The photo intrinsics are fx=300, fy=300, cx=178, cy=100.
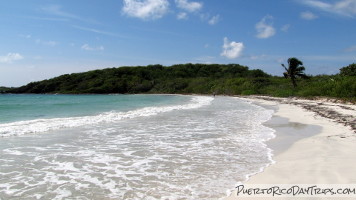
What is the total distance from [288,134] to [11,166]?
8126mm

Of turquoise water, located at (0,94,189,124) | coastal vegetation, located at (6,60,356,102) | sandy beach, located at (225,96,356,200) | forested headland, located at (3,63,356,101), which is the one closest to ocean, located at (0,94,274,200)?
sandy beach, located at (225,96,356,200)

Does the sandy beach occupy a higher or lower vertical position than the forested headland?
lower

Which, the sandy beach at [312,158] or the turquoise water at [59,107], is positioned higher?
the turquoise water at [59,107]

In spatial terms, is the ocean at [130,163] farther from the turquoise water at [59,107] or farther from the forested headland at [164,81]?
the forested headland at [164,81]

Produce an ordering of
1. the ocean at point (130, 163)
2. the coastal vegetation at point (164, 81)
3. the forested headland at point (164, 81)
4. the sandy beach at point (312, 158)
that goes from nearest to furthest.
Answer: the ocean at point (130, 163) → the sandy beach at point (312, 158) → the coastal vegetation at point (164, 81) → the forested headland at point (164, 81)

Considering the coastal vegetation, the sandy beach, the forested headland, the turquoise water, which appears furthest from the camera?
the forested headland

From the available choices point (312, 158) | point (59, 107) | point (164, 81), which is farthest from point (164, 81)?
point (312, 158)

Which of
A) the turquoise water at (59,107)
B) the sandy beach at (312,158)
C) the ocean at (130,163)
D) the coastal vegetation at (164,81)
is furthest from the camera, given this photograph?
the coastal vegetation at (164,81)

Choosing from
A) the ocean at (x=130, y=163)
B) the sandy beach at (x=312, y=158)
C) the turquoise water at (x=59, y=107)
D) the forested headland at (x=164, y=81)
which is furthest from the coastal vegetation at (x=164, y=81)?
the ocean at (x=130, y=163)

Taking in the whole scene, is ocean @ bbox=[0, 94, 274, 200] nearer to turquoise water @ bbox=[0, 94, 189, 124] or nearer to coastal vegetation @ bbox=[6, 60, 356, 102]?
turquoise water @ bbox=[0, 94, 189, 124]

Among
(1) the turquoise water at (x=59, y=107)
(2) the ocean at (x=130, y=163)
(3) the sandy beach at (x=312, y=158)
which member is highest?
(1) the turquoise water at (x=59, y=107)

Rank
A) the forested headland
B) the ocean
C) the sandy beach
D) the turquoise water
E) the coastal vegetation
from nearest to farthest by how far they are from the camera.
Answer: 1. the ocean
2. the sandy beach
3. the turquoise water
4. the coastal vegetation
5. the forested headland

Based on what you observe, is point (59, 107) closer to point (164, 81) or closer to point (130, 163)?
point (130, 163)

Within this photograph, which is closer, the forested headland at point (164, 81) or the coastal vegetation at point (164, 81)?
the coastal vegetation at point (164, 81)
